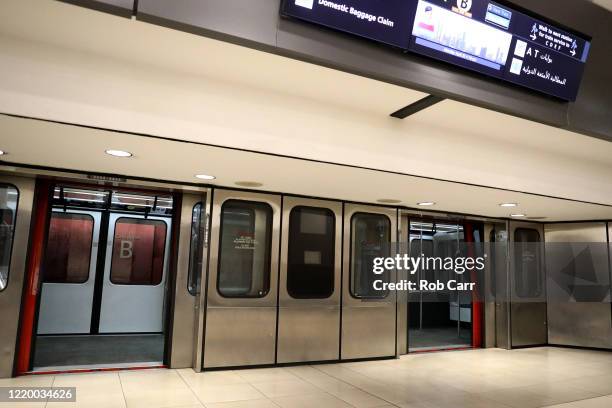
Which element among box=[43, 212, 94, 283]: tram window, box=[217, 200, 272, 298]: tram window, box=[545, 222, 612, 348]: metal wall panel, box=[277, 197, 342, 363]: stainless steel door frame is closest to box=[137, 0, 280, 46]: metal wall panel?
box=[217, 200, 272, 298]: tram window

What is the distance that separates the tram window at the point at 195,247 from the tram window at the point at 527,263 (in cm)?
600

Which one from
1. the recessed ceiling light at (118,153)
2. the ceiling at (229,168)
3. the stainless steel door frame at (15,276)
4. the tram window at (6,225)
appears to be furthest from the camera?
the tram window at (6,225)

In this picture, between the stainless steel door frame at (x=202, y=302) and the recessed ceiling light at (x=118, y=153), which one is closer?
the recessed ceiling light at (x=118, y=153)

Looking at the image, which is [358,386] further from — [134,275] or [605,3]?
[134,275]

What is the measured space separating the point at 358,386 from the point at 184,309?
2.43 metres

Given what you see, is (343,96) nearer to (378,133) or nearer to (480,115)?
(378,133)

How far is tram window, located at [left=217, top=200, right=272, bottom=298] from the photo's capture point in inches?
234

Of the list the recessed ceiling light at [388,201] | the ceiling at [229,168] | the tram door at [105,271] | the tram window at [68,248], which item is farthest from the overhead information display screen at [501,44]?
the tram window at [68,248]

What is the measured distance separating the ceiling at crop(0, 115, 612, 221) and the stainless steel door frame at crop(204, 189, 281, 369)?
2.25 feet

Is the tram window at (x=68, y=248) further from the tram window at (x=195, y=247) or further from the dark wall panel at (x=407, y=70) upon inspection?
the dark wall panel at (x=407, y=70)

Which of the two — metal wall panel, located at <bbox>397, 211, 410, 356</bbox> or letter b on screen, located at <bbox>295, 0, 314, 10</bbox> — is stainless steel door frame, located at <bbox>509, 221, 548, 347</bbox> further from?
letter b on screen, located at <bbox>295, 0, 314, 10</bbox>

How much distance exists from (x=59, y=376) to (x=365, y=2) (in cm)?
522

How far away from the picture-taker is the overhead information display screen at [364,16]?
93.7 inches

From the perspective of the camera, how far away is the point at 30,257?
17.1 feet
